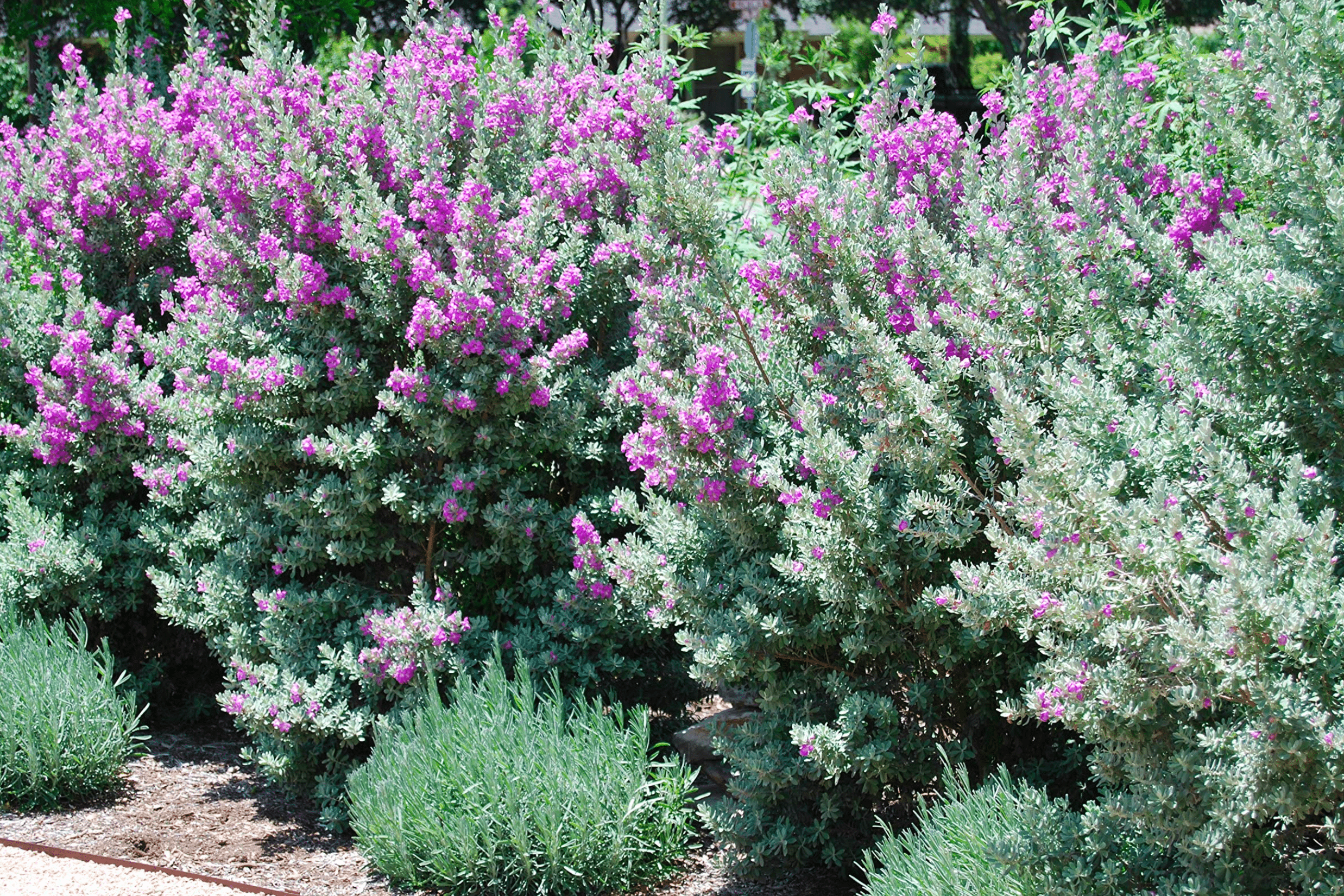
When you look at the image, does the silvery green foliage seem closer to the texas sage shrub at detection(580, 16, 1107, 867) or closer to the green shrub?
the green shrub

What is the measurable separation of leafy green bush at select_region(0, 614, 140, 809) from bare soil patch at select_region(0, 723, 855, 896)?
9 centimetres

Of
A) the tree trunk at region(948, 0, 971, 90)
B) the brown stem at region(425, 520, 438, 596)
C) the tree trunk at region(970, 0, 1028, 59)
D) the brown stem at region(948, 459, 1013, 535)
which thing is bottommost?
the brown stem at region(425, 520, 438, 596)

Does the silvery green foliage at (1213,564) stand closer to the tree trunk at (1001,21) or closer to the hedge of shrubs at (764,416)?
the hedge of shrubs at (764,416)

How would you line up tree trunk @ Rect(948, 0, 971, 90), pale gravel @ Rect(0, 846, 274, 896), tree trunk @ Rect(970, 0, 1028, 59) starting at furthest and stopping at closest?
tree trunk @ Rect(948, 0, 971, 90), tree trunk @ Rect(970, 0, 1028, 59), pale gravel @ Rect(0, 846, 274, 896)

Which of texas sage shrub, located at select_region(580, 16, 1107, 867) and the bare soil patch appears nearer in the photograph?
texas sage shrub, located at select_region(580, 16, 1107, 867)

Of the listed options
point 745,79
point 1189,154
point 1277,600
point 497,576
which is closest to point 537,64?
point 745,79

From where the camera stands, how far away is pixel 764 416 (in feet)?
12.4

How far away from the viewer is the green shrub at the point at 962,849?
2.95 m

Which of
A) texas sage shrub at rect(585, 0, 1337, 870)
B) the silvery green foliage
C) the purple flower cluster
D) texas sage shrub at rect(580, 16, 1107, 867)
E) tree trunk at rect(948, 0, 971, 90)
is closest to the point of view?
the silvery green foliage

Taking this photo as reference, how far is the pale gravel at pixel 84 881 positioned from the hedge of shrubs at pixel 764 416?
52 centimetres

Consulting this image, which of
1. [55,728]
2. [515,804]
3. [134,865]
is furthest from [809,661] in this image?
[55,728]

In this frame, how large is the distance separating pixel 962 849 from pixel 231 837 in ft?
8.34

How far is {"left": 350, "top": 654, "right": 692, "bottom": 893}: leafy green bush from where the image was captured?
371 centimetres

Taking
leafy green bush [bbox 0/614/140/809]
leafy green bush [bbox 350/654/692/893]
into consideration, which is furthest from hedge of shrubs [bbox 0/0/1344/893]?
leafy green bush [bbox 0/614/140/809]
